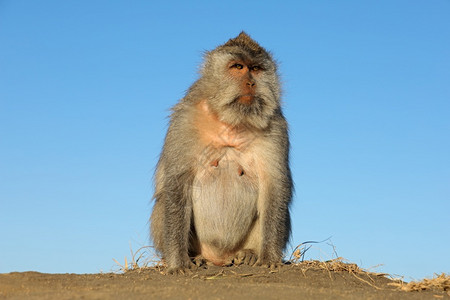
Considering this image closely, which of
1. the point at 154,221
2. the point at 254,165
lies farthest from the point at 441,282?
the point at 154,221

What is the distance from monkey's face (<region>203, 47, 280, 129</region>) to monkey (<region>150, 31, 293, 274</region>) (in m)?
0.01

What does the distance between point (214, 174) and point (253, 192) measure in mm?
570

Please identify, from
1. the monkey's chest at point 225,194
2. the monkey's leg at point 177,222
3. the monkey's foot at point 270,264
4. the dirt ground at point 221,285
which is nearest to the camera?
the dirt ground at point 221,285

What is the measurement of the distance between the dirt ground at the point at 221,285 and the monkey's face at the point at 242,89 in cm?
196

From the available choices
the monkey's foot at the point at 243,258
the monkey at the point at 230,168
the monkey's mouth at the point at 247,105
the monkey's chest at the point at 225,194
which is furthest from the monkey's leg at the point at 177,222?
the monkey's mouth at the point at 247,105

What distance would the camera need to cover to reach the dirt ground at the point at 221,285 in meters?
5.46

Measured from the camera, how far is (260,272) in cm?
715

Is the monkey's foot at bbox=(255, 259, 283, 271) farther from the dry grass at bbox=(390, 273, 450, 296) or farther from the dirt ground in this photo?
the dry grass at bbox=(390, 273, 450, 296)

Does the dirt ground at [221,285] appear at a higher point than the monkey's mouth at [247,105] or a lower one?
lower

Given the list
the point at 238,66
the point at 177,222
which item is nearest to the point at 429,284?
the point at 177,222

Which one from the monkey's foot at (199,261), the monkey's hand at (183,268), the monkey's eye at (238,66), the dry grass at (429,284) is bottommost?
the dry grass at (429,284)

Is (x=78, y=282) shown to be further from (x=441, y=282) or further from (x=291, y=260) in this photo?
(x=441, y=282)

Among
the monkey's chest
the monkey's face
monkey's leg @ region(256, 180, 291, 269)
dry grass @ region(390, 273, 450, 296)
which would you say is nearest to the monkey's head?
the monkey's face

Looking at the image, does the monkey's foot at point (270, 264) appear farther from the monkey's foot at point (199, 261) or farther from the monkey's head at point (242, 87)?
the monkey's head at point (242, 87)
